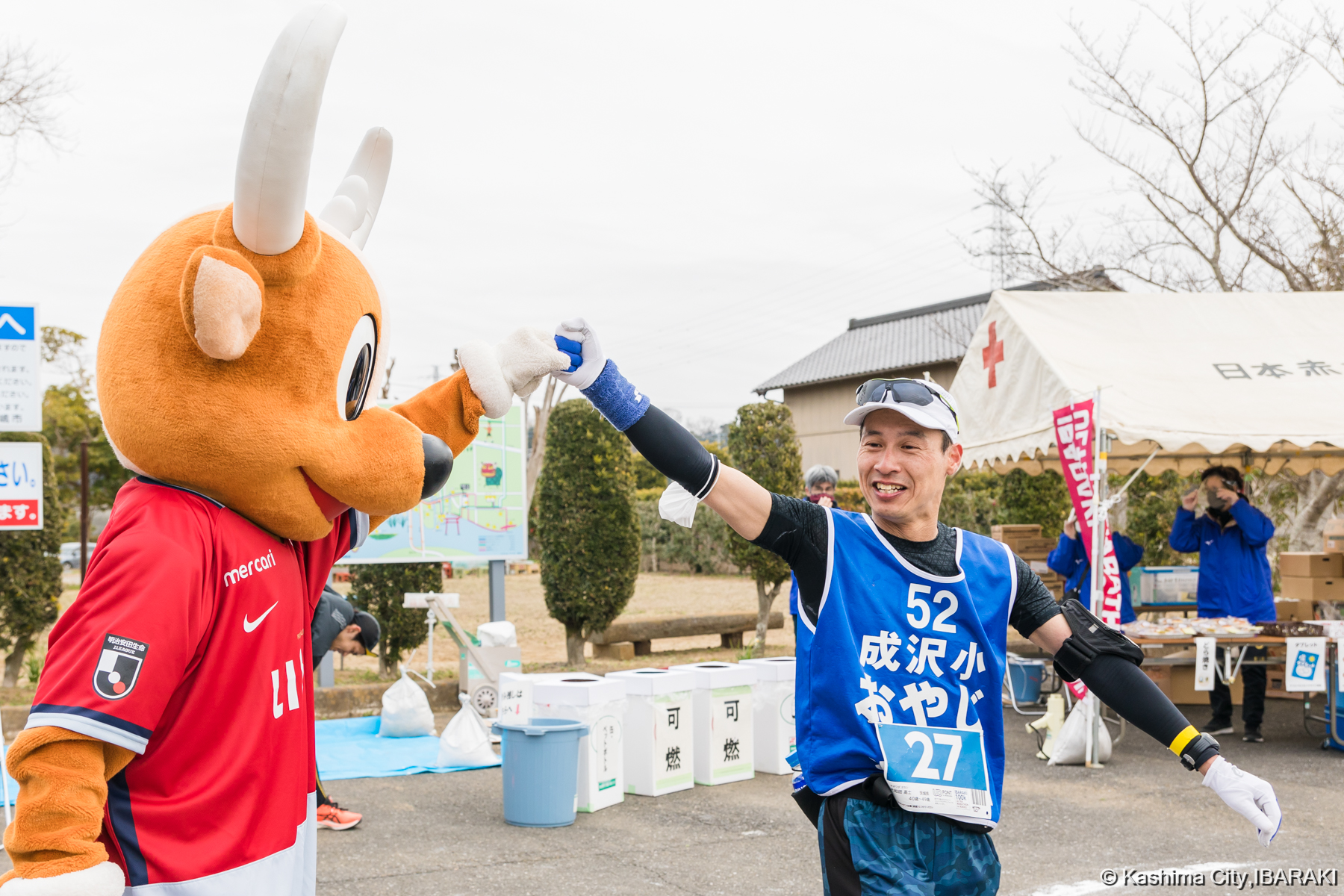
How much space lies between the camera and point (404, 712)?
26.8ft

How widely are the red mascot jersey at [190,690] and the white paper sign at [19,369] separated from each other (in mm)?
5314

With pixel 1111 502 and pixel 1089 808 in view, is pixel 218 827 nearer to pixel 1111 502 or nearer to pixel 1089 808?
pixel 1089 808

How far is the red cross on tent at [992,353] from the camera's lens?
870 centimetres

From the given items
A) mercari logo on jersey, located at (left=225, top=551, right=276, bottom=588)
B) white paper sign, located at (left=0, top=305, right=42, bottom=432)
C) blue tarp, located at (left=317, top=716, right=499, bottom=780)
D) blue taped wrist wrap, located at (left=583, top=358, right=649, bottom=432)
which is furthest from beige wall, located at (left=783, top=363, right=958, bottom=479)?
mercari logo on jersey, located at (left=225, top=551, right=276, bottom=588)

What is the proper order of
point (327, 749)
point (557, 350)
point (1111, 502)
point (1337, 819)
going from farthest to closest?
point (327, 749) < point (1111, 502) < point (1337, 819) < point (557, 350)

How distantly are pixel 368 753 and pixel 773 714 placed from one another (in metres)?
2.89

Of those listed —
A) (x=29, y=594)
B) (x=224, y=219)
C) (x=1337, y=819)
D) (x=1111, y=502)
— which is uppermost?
(x=224, y=219)

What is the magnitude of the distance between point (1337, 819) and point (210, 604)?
649 centimetres

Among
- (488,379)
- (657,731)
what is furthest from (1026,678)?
(488,379)

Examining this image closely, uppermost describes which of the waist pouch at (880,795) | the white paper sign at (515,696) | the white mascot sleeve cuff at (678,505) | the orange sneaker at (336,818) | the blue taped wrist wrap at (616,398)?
the blue taped wrist wrap at (616,398)

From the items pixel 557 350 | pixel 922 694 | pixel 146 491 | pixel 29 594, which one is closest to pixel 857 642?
pixel 922 694

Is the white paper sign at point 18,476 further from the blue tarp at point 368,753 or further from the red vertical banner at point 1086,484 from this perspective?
the red vertical banner at point 1086,484

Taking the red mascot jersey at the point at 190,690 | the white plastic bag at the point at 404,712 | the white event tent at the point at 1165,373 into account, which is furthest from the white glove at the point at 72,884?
the white event tent at the point at 1165,373

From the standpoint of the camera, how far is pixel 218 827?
2.07 m
